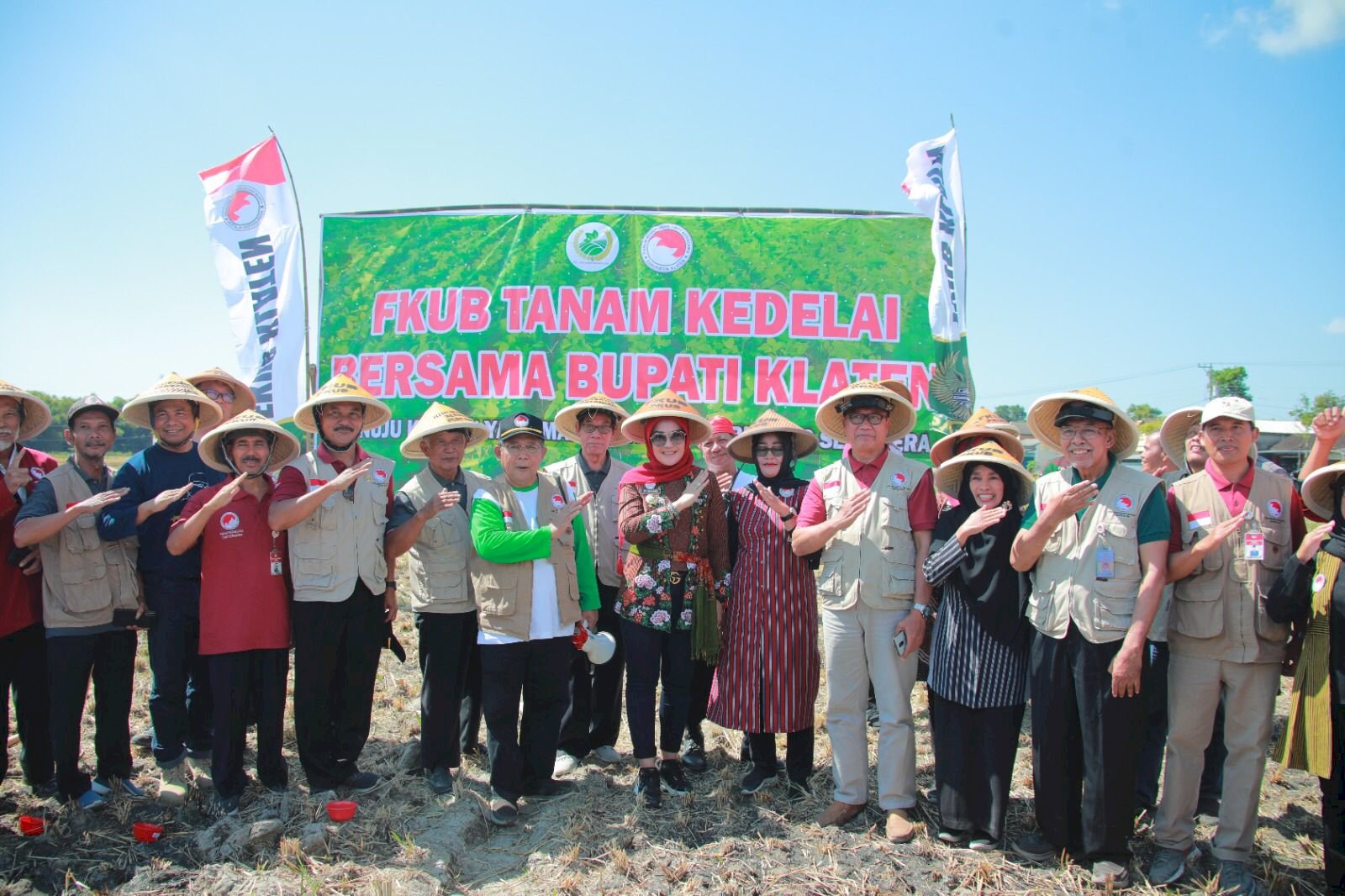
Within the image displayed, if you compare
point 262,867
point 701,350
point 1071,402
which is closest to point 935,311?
point 701,350

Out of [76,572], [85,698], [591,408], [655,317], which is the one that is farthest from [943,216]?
[85,698]

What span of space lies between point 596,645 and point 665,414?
1180 mm

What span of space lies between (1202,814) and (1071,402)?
2168 mm

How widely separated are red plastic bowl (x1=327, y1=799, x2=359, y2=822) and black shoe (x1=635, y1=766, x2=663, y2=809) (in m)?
1.34

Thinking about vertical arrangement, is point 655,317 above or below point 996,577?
above

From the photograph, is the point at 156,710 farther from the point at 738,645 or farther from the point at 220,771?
the point at 738,645

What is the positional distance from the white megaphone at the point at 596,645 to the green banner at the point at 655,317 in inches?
138

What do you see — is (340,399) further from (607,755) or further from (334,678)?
(607,755)

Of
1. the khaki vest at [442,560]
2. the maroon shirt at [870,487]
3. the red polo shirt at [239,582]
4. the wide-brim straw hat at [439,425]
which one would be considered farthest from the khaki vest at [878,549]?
the red polo shirt at [239,582]

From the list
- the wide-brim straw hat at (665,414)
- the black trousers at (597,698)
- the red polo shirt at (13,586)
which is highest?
the wide-brim straw hat at (665,414)

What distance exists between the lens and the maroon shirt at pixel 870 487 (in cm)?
368

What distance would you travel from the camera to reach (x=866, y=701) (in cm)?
382

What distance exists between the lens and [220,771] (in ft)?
12.4

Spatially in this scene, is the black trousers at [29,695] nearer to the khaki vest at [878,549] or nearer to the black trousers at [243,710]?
the black trousers at [243,710]
